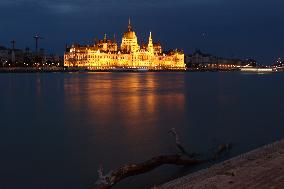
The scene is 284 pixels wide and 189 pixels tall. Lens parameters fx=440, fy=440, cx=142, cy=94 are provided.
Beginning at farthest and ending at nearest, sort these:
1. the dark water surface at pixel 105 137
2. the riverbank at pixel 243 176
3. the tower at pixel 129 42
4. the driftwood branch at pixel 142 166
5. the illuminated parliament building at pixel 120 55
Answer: the tower at pixel 129 42, the illuminated parliament building at pixel 120 55, the dark water surface at pixel 105 137, the driftwood branch at pixel 142 166, the riverbank at pixel 243 176

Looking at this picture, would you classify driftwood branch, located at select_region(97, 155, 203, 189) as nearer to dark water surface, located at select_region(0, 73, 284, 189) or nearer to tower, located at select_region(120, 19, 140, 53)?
dark water surface, located at select_region(0, 73, 284, 189)

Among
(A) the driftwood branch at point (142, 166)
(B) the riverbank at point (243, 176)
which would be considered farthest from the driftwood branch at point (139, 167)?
(B) the riverbank at point (243, 176)

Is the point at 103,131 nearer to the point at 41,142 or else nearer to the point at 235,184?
the point at 41,142

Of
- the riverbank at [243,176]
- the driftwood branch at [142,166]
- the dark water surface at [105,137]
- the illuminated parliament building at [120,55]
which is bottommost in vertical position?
the dark water surface at [105,137]

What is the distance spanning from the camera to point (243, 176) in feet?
19.0

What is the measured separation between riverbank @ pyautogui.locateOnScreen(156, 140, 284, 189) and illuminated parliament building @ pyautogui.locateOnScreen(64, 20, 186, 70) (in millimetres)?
107133

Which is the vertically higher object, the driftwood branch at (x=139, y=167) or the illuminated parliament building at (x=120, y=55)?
the illuminated parliament building at (x=120, y=55)

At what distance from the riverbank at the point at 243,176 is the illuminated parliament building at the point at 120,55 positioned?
107133 millimetres

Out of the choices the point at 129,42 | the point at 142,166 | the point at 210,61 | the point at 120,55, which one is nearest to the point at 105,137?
the point at 142,166

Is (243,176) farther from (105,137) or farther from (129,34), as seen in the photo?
(129,34)

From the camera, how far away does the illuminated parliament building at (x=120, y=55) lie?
4486 inches

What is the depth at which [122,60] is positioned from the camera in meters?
116

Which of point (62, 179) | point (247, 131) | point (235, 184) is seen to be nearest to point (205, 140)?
point (247, 131)

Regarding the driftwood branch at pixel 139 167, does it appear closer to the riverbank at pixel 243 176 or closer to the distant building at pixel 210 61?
the riverbank at pixel 243 176
